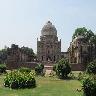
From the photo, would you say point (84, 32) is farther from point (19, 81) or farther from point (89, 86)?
point (89, 86)

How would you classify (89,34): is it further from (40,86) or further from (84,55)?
(40,86)

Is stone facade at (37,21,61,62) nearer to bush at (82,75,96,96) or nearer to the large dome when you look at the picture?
the large dome

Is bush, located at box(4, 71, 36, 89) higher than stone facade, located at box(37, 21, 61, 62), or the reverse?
stone facade, located at box(37, 21, 61, 62)

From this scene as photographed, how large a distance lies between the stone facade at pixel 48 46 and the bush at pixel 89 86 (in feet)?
146

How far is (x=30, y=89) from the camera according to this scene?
29.2 meters

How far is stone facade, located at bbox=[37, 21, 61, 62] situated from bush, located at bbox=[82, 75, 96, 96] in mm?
44481

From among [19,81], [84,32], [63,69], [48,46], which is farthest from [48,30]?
[19,81]

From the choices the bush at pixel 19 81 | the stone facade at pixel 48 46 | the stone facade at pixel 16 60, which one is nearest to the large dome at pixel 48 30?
the stone facade at pixel 48 46

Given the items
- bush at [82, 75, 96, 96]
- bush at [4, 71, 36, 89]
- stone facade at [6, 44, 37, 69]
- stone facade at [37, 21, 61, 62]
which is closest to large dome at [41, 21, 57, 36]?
stone facade at [37, 21, 61, 62]

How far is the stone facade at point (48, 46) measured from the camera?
6769 cm

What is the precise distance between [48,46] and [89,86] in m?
45.5

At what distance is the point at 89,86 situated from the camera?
22.5 meters

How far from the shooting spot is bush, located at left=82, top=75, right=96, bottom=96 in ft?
73.6

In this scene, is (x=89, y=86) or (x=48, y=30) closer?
(x=89, y=86)
